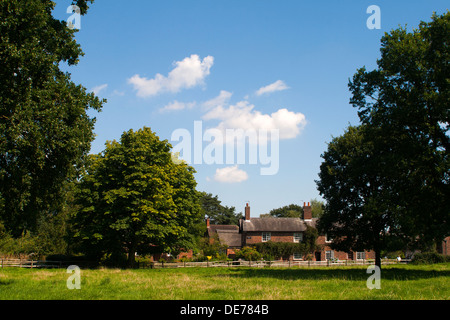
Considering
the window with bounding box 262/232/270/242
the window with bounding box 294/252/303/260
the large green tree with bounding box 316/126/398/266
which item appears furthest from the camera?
the window with bounding box 262/232/270/242

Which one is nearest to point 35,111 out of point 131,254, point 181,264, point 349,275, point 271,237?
point 349,275

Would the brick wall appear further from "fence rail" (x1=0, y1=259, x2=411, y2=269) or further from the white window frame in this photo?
"fence rail" (x1=0, y1=259, x2=411, y2=269)

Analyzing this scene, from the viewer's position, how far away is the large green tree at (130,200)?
127ft

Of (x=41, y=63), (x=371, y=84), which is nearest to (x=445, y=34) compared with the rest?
(x=371, y=84)

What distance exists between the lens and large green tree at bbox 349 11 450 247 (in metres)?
24.9

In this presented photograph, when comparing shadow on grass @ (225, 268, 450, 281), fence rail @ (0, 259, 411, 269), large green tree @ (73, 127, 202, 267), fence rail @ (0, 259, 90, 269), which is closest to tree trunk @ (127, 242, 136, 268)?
large green tree @ (73, 127, 202, 267)

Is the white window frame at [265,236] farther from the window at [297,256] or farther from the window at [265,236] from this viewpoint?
the window at [297,256]

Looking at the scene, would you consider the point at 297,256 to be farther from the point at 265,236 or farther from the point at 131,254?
the point at 131,254

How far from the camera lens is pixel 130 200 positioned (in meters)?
39.2

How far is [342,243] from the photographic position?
39625 millimetres

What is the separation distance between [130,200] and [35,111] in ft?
74.0

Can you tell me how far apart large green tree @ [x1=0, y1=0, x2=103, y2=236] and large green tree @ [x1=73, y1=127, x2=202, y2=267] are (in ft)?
58.1

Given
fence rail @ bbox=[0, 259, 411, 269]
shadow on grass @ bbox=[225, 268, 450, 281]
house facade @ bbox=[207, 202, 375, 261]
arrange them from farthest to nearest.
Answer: house facade @ bbox=[207, 202, 375, 261]
fence rail @ bbox=[0, 259, 411, 269]
shadow on grass @ bbox=[225, 268, 450, 281]
